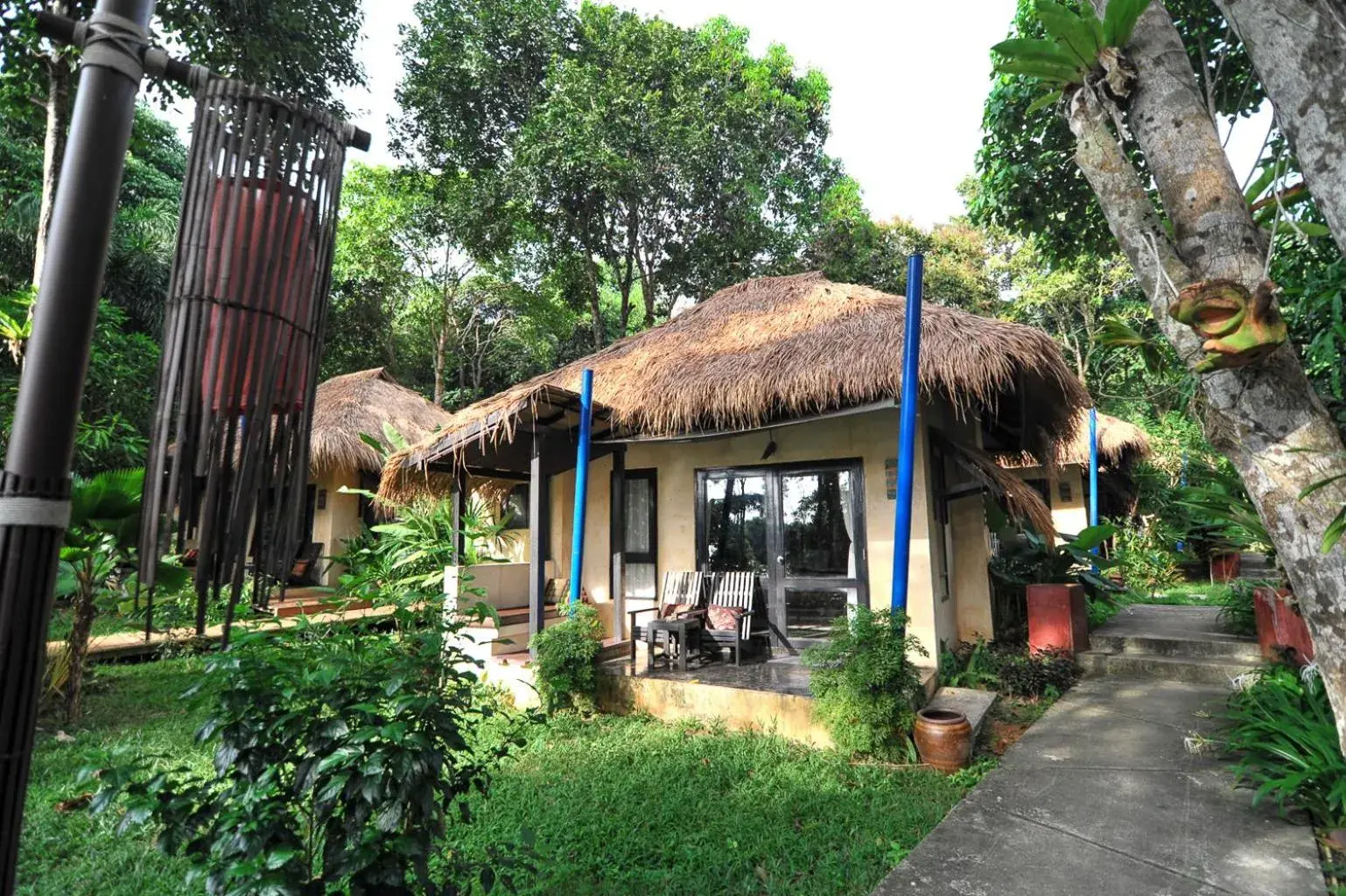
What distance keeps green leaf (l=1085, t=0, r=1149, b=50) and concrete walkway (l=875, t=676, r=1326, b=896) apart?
3239 millimetres

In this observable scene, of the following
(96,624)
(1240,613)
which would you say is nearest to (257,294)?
(1240,613)

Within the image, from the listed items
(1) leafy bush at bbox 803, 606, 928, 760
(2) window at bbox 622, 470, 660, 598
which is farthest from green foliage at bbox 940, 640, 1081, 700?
(2) window at bbox 622, 470, 660, 598

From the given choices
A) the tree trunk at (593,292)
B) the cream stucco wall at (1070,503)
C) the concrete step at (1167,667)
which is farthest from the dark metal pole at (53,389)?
the cream stucco wall at (1070,503)

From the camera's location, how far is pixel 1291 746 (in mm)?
3602

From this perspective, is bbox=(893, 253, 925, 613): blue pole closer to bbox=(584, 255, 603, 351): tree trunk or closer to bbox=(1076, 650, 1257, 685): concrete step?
bbox=(1076, 650, 1257, 685): concrete step

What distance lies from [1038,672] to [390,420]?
39.1 feet

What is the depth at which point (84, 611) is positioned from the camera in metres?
5.35

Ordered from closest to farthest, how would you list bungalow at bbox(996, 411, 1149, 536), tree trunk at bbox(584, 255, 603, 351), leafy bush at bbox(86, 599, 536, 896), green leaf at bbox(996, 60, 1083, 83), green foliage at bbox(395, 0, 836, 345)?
leafy bush at bbox(86, 599, 536, 896) < green leaf at bbox(996, 60, 1083, 83) < bungalow at bbox(996, 411, 1149, 536) < green foliage at bbox(395, 0, 836, 345) < tree trunk at bbox(584, 255, 603, 351)

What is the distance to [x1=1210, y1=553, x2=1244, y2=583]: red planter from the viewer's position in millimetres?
12166

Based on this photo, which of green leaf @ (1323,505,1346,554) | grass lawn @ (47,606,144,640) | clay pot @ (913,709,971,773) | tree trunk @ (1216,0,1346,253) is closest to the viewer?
green leaf @ (1323,505,1346,554)

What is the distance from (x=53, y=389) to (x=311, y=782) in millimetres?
1444

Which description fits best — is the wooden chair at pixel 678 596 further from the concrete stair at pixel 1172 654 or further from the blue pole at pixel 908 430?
the concrete stair at pixel 1172 654

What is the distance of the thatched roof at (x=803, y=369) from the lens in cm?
579

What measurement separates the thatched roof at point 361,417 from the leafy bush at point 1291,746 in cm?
1079
